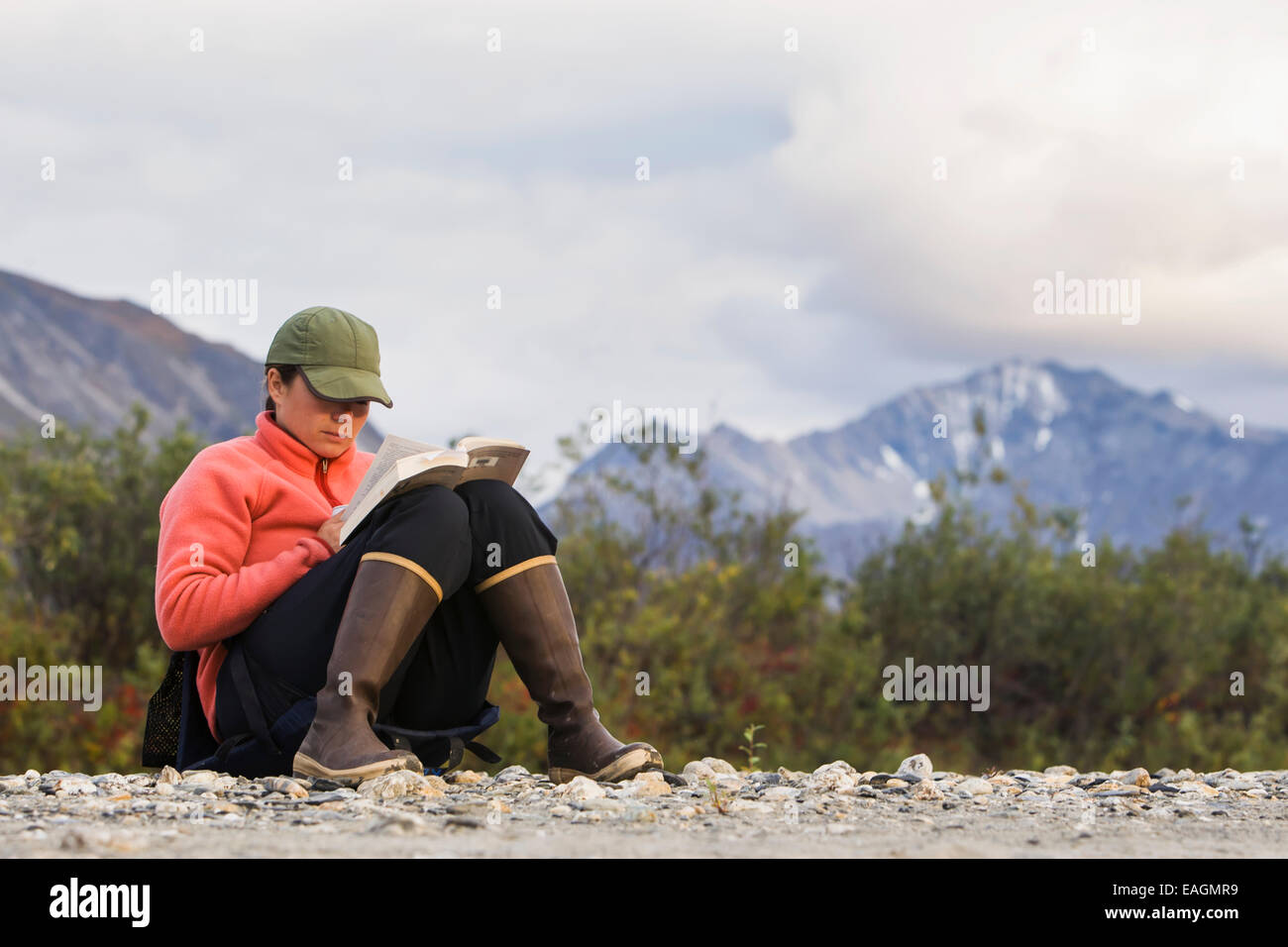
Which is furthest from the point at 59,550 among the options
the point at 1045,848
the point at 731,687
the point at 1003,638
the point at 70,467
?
the point at 1045,848

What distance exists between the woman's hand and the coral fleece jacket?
2 cm

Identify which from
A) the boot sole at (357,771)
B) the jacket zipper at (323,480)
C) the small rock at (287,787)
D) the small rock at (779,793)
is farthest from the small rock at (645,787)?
the jacket zipper at (323,480)

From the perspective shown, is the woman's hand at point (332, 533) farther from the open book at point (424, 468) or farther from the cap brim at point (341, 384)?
the cap brim at point (341, 384)

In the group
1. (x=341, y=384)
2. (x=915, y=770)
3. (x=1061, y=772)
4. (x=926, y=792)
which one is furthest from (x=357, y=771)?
(x=1061, y=772)

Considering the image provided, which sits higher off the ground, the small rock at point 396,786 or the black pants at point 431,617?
the black pants at point 431,617

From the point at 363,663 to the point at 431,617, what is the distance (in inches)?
11.6

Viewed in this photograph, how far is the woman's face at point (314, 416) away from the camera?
3.67m

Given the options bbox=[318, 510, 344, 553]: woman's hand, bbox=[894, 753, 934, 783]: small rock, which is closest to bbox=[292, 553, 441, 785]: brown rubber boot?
bbox=[318, 510, 344, 553]: woman's hand

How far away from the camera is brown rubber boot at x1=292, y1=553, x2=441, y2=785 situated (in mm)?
3242

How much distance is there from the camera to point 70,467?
10289 millimetres

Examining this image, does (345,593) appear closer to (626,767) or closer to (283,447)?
(283,447)

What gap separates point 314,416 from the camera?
3.67 metres
